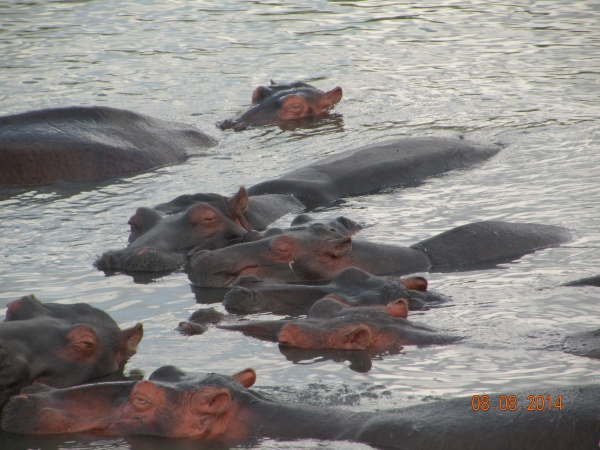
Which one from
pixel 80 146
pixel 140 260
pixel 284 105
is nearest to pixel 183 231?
pixel 140 260

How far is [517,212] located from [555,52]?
7008mm

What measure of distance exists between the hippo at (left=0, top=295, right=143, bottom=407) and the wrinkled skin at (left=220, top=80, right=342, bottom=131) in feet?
19.7

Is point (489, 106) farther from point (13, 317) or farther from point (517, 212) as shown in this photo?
point (13, 317)

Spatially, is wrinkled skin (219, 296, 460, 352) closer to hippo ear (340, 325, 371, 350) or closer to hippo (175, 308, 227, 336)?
hippo ear (340, 325, 371, 350)

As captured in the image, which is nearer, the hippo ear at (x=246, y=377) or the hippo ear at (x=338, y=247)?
the hippo ear at (x=246, y=377)

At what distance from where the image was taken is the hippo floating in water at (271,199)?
6.49 meters

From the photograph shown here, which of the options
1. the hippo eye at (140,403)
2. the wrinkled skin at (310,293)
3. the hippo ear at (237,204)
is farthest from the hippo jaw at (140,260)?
the hippo eye at (140,403)

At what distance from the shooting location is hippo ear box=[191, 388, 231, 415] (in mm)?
3871

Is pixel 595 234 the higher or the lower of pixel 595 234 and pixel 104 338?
the lower

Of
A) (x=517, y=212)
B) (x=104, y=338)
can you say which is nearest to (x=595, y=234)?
(x=517, y=212)

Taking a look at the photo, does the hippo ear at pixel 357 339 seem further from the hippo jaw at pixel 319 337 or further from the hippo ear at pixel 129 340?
the hippo ear at pixel 129 340

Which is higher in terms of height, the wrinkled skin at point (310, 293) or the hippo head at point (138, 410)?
the hippo head at point (138, 410)

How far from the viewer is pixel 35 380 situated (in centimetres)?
441

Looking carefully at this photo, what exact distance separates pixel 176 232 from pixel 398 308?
6.51 feet
